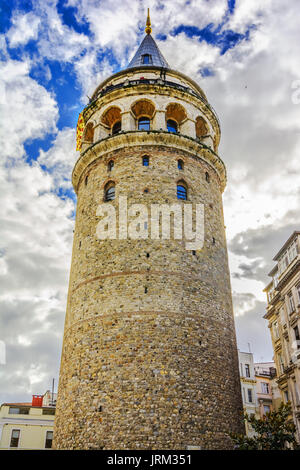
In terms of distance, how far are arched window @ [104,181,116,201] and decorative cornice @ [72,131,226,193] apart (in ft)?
6.84

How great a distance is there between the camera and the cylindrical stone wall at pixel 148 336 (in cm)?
1684

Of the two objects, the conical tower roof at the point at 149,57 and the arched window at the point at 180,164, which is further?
the conical tower roof at the point at 149,57

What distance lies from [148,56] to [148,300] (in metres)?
18.0

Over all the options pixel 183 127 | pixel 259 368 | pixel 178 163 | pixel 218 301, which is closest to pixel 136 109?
pixel 183 127

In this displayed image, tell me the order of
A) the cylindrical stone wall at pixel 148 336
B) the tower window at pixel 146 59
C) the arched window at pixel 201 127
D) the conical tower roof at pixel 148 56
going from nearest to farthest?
the cylindrical stone wall at pixel 148 336 → the arched window at pixel 201 127 → the conical tower roof at pixel 148 56 → the tower window at pixel 146 59

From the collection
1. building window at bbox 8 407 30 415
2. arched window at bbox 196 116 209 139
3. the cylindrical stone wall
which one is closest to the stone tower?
the cylindrical stone wall

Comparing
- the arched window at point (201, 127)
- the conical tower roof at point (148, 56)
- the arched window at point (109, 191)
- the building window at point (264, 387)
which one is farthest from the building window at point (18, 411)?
the conical tower roof at point (148, 56)

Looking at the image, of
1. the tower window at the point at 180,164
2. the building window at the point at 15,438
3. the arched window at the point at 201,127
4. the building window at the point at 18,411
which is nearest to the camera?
the tower window at the point at 180,164

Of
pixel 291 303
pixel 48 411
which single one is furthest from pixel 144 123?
pixel 48 411

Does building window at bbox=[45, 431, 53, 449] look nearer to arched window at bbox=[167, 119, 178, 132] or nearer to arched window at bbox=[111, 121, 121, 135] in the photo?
arched window at bbox=[111, 121, 121, 135]

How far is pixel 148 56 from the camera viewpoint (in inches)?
1152

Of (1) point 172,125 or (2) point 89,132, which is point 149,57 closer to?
(1) point 172,125

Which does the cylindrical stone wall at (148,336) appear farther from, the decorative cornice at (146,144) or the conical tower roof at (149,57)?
the conical tower roof at (149,57)

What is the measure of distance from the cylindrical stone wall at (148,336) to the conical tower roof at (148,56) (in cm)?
839
